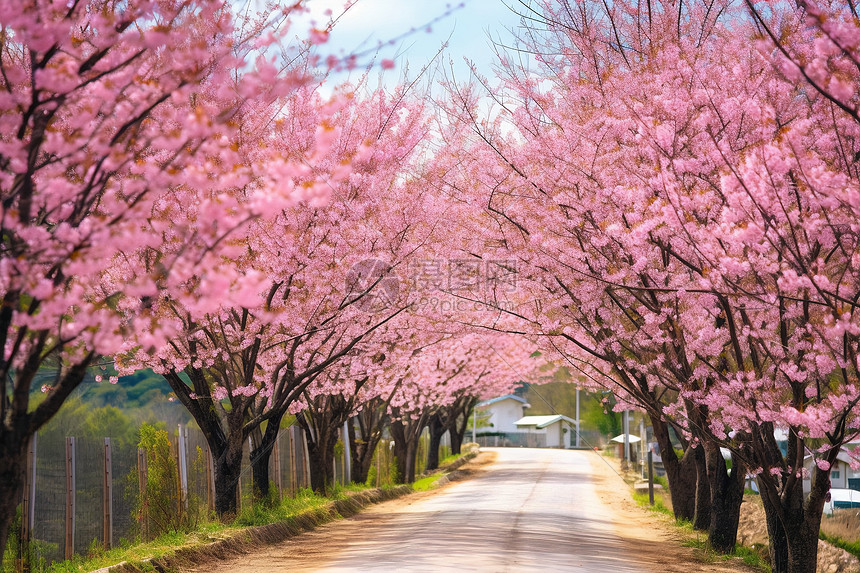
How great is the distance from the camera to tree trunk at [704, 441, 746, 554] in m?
13.9

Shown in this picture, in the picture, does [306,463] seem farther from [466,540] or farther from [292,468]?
[466,540]

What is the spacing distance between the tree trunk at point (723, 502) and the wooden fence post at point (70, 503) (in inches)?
365

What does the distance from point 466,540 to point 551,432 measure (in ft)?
274

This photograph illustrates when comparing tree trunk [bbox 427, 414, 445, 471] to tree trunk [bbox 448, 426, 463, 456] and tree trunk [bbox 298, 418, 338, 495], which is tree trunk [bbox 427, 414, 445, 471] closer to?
tree trunk [bbox 448, 426, 463, 456]

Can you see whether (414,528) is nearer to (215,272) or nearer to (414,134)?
(414,134)

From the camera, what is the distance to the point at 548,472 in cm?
4047

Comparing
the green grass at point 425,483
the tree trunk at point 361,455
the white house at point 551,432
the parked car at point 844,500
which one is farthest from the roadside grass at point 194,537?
the white house at point 551,432

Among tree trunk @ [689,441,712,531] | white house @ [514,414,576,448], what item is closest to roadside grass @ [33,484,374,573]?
tree trunk @ [689,441,712,531]

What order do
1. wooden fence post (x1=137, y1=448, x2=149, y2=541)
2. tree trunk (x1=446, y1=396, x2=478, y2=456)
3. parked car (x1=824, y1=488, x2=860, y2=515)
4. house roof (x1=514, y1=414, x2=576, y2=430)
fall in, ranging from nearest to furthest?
wooden fence post (x1=137, y1=448, x2=149, y2=541) → parked car (x1=824, y1=488, x2=860, y2=515) → tree trunk (x1=446, y1=396, x2=478, y2=456) → house roof (x1=514, y1=414, x2=576, y2=430)

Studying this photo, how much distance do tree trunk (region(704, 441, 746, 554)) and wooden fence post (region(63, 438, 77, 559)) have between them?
9.27 m

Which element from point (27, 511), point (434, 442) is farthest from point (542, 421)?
point (27, 511)

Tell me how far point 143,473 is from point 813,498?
9.00 meters

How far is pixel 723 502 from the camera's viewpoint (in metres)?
14.0

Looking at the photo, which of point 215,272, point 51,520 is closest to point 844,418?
point 215,272
